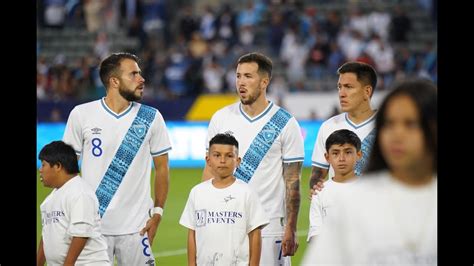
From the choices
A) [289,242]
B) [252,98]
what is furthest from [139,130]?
[289,242]

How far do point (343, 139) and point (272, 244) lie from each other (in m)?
1.21

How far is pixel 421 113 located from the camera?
3748mm

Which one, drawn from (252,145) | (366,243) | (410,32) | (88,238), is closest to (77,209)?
(88,238)

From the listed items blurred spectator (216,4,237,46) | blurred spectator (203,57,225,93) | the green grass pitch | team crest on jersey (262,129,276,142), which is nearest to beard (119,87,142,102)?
team crest on jersey (262,129,276,142)

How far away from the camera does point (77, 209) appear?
7.62m

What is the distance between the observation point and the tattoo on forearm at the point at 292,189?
8.45 meters

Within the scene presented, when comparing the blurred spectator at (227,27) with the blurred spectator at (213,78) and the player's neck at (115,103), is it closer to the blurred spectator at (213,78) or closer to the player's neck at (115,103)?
the blurred spectator at (213,78)

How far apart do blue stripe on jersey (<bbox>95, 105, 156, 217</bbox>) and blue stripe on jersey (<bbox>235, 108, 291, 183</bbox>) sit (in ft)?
2.79

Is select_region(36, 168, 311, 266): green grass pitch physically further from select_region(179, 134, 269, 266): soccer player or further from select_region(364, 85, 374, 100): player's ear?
select_region(179, 134, 269, 266): soccer player

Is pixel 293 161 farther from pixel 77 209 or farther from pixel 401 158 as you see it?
pixel 401 158

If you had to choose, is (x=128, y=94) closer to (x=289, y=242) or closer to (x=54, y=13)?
(x=289, y=242)

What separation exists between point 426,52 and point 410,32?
7.30 ft

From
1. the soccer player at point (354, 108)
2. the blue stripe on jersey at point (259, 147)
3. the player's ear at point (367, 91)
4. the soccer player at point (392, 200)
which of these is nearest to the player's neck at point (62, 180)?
the blue stripe on jersey at point (259, 147)

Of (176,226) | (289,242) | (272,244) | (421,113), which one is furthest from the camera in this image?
(176,226)
